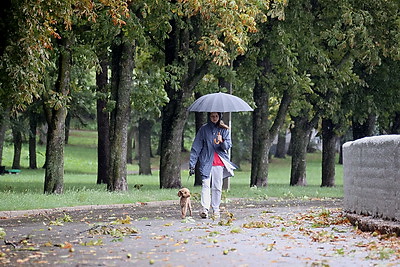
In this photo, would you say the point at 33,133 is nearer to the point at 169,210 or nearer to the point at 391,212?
the point at 169,210

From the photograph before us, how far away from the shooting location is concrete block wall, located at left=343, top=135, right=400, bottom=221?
14.1 m

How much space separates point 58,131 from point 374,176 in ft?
40.3

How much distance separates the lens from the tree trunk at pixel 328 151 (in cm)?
4169

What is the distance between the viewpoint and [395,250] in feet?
38.2

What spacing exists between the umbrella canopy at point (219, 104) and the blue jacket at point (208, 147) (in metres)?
0.40

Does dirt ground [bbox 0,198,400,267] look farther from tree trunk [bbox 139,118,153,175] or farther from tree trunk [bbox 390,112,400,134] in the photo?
tree trunk [bbox 139,118,153,175]

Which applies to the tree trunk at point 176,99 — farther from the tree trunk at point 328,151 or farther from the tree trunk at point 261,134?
the tree trunk at point 328,151

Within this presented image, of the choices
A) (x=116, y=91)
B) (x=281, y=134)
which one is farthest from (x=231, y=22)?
(x=281, y=134)

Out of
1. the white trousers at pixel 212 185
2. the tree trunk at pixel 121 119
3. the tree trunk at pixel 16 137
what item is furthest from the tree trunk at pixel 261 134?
the white trousers at pixel 212 185

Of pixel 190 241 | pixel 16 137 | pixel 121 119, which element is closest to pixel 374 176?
pixel 190 241

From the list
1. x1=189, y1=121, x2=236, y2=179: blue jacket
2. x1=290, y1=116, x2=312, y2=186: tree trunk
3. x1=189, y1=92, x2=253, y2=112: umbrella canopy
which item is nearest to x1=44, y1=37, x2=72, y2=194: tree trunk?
x1=189, y1=92, x2=253, y2=112: umbrella canopy

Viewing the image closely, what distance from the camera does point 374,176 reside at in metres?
15.1

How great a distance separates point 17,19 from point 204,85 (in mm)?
13710

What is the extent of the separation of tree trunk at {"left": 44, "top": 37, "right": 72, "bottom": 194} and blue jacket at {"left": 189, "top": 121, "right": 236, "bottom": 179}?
8404 millimetres
